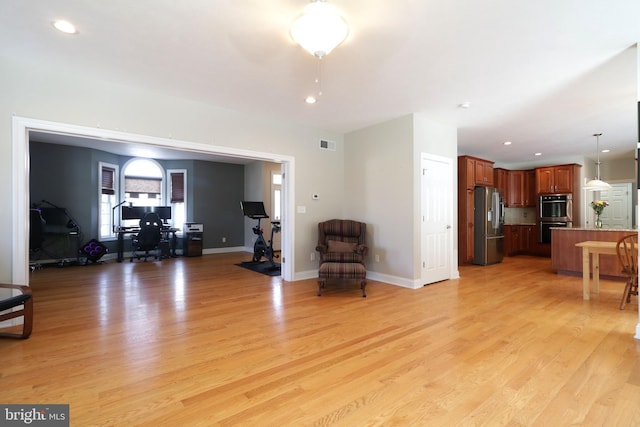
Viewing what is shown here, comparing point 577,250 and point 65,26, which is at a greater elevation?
point 65,26

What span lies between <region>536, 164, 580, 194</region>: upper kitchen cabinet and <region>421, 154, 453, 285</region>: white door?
4.36m

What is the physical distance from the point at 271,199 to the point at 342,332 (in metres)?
5.91

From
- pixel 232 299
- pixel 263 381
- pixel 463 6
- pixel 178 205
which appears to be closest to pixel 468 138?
pixel 463 6

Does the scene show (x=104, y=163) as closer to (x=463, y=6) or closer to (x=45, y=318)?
(x=45, y=318)

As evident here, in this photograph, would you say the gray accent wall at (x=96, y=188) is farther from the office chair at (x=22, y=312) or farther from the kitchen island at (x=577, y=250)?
the kitchen island at (x=577, y=250)

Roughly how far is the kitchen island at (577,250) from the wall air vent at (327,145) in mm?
4437

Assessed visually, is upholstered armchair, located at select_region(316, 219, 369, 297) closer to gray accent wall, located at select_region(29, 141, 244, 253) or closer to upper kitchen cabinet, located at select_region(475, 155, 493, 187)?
upper kitchen cabinet, located at select_region(475, 155, 493, 187)

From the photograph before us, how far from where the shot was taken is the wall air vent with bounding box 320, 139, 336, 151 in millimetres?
5371

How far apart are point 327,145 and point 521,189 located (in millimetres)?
6236

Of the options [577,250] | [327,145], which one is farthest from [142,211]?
[577,250]

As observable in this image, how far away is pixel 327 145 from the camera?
5438 millimetres

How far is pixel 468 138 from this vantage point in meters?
5.95

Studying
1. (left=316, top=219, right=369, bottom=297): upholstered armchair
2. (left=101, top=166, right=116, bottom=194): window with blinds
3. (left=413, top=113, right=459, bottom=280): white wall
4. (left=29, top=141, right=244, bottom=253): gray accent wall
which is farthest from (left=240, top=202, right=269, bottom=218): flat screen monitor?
(left=101, top=166, right=116, bottom=194): window with blinds

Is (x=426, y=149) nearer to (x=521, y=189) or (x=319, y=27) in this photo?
(x=319, y=27)
